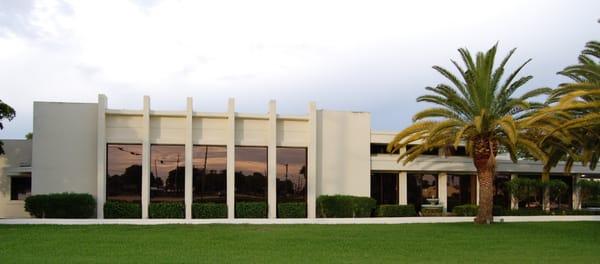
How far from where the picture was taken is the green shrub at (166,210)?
3138 cm

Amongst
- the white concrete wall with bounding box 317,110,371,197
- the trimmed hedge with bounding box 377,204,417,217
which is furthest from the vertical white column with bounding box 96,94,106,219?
the trimmed hedge with bounding box 377,204,417,217

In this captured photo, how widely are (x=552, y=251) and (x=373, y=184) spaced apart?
1766 centimetres

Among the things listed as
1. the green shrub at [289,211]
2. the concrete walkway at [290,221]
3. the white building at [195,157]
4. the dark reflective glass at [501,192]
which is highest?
the white building at [195,157]

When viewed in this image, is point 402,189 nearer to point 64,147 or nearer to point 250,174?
point 250,174

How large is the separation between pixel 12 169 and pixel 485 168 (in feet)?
75.6

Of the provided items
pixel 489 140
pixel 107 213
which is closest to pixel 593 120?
pixel 489 140

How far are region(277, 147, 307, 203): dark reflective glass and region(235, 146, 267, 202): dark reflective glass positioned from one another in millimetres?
775

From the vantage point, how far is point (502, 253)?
19609 mm

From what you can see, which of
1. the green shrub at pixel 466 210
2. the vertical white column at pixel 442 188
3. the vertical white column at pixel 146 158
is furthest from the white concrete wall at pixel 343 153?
the vertical white column at pixel 146 158

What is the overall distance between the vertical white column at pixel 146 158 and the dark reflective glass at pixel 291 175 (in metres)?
6.28

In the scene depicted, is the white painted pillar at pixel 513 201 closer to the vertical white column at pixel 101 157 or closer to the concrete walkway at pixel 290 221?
the concrete walkway at pixel 290 221

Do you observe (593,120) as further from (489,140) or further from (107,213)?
(107,213)

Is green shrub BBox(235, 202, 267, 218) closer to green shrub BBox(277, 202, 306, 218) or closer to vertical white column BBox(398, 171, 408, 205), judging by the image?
green shrub BBox(277, 202, 306, 218)

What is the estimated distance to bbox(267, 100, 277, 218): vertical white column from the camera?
108 feet
